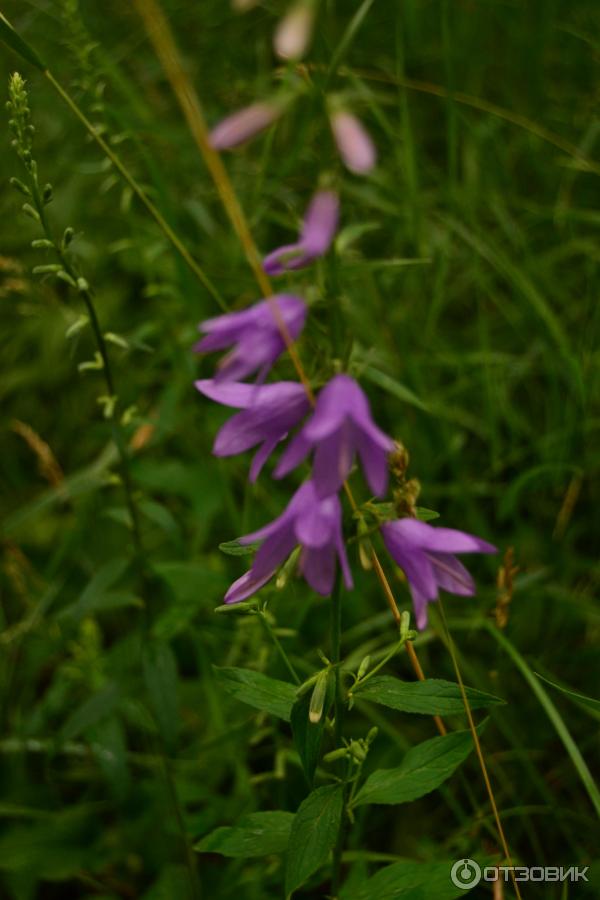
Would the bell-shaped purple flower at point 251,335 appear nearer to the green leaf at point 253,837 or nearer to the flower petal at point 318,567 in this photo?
the flower petal at point 318,567

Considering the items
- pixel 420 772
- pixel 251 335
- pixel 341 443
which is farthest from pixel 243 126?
pixel 420 772

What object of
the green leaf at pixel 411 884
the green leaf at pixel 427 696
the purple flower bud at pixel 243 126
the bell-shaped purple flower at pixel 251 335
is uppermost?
the purple flower bud at pixel 243 126

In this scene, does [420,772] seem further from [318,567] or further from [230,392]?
[230,392]

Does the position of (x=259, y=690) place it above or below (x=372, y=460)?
below

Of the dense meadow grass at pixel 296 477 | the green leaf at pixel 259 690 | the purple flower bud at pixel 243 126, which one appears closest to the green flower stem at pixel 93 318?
the dense meadow grass at pixel 296 477

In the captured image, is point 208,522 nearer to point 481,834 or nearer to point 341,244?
point 481,834

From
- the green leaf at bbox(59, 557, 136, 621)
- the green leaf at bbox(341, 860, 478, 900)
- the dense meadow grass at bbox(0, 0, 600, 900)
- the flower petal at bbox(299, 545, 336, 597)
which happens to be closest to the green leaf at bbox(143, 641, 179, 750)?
the dense meadow grass at bbox(0, 0, 600, 900)

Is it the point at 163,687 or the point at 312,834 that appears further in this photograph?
the point at 163,687

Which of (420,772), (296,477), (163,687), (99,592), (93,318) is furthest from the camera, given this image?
(296,477)
